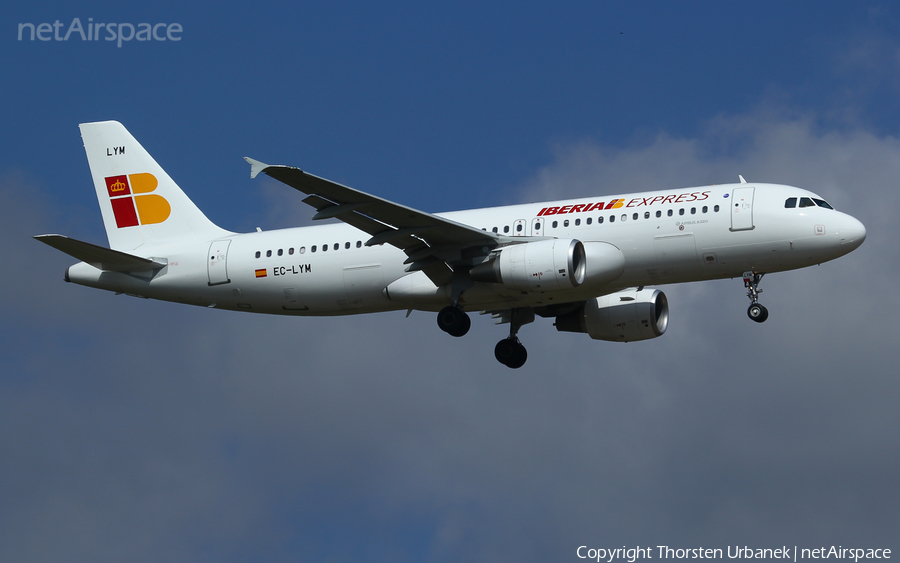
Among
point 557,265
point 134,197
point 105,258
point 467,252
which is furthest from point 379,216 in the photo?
point 134,197

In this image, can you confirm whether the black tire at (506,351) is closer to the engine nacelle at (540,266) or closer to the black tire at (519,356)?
the black tire at (519,356)

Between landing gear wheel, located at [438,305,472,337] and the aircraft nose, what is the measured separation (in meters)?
11.6

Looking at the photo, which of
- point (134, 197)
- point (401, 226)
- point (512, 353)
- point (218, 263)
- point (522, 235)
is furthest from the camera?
point (134, 197)

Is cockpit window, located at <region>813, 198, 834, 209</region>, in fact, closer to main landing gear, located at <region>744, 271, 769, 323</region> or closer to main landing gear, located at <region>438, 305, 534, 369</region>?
main landing gear, located at <region>744, 271, 769, 323</region>

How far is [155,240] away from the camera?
4009 cm

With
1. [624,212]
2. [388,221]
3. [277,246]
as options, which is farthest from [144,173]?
[624,212]

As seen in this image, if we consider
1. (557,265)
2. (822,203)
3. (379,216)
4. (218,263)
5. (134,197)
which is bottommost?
(557,265)

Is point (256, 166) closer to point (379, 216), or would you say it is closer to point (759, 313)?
point (379, 216)

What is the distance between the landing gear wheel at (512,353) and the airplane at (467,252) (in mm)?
49

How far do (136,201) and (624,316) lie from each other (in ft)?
60.5

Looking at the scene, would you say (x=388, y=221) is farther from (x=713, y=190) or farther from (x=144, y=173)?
(x=144, y=173)

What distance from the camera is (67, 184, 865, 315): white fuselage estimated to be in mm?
32656

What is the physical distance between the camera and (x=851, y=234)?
106 feet

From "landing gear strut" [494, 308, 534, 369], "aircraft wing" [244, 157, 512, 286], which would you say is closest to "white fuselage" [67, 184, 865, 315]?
"aircraft wing" [244, 157, 512, 286]
